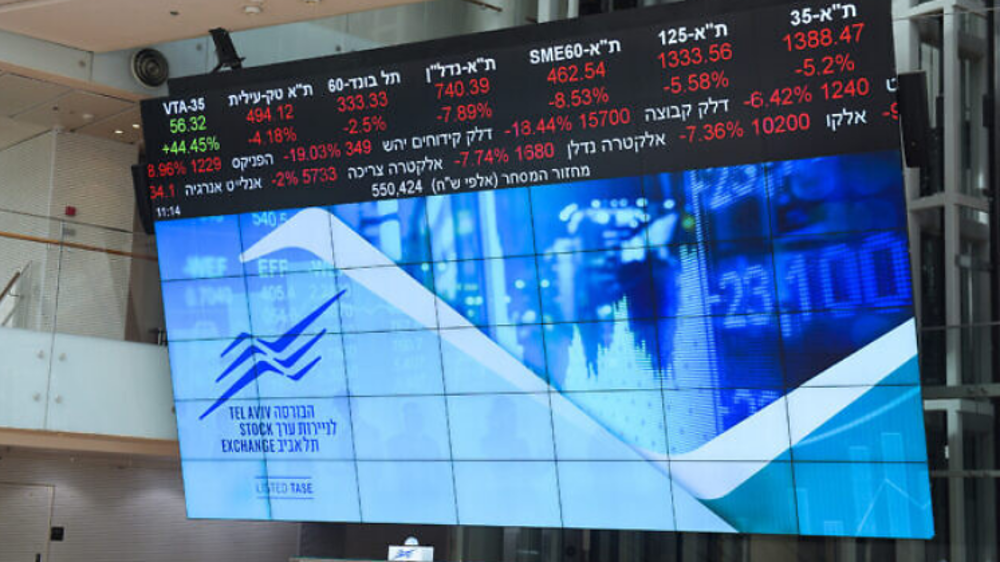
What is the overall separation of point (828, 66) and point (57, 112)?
27.9ft

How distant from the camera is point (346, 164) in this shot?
10961 mm

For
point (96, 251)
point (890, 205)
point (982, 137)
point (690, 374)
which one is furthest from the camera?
point (96, 251)

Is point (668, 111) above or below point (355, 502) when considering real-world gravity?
above

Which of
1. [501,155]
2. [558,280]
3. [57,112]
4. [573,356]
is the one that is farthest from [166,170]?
[573,356]

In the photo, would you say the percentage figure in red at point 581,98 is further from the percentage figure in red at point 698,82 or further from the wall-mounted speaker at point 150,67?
the wall-mounted speaker at point 150,67

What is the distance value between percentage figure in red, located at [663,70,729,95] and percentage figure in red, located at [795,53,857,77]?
57 centimetres

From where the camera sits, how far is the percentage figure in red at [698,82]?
31.4ft

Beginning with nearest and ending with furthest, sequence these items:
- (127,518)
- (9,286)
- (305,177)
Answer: (305,177), (9,286), (127,518)

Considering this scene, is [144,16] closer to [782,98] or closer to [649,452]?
[782,98]

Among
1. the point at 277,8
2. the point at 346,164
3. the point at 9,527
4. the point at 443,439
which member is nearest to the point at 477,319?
the point at 443,439

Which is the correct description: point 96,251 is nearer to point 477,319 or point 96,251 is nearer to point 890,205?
point 477,319

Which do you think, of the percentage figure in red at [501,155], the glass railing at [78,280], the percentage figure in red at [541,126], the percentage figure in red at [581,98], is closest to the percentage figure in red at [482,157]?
the percentage figure in red at [501,155]

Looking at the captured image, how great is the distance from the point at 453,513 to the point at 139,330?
4085mm

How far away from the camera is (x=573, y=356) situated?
10398 mm
